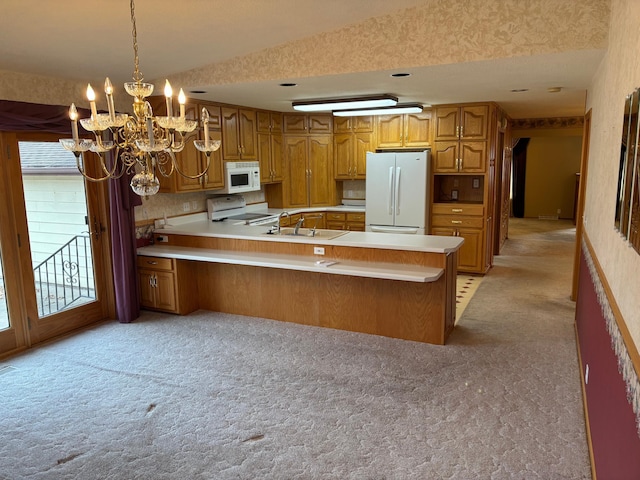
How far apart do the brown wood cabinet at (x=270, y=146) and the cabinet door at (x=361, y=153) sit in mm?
1102

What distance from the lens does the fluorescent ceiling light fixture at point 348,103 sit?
5.17 metres

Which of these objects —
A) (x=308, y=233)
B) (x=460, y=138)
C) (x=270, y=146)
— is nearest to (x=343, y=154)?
(x=270, y=146)

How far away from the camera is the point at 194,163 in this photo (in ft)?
17.4

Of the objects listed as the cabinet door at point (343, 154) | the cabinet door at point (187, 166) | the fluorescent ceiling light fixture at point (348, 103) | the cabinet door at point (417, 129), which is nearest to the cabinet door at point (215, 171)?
the cabinet door at point (187, 166)

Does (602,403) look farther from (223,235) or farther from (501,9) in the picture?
(223,235)

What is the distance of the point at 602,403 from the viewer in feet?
7.20

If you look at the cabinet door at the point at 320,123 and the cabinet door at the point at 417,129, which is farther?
the cabinet door at the point at 320,123

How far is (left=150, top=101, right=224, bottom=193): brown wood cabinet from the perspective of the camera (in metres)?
5.14

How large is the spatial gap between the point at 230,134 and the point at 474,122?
123 inches

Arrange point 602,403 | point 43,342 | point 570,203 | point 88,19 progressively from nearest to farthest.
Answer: point 602,403, point 88,19, point 43,342, point 570,203

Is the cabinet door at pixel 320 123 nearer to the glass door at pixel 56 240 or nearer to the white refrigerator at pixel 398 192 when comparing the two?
the white refrigerator at pixel 398 192

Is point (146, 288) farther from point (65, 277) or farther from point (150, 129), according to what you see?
point (150, 129)

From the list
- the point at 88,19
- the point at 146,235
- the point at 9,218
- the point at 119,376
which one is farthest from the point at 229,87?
the point at 119,376

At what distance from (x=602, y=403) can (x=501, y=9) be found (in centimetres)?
259
